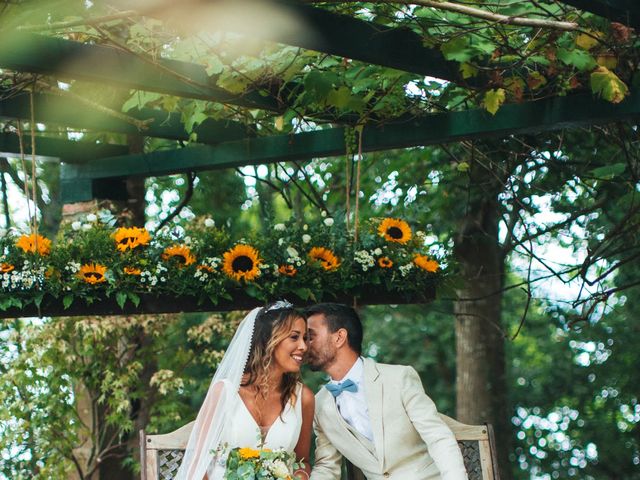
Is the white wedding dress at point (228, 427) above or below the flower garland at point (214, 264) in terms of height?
below

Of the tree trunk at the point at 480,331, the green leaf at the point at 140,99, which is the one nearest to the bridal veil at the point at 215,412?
the green leaf at the point at 140,99

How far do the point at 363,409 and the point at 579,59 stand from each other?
1.89 meters

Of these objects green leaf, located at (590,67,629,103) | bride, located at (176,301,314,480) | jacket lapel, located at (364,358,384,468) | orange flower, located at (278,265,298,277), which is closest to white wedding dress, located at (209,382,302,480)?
bride, located at (176,301,314,480)

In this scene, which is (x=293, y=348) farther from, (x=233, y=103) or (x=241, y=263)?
(x=233, y=103)

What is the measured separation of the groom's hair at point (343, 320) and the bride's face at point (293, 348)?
0.14 metres

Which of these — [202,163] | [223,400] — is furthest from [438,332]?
[223,400]

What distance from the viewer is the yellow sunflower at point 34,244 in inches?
202

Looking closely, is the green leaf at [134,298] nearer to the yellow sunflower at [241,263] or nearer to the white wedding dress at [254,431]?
the yellow sunflower at [241,263]

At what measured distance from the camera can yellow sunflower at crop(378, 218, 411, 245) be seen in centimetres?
549

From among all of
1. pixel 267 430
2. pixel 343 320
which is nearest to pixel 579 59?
pixel 343 320

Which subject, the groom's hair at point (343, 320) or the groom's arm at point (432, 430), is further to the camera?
the groom's hair at point (343, 320)

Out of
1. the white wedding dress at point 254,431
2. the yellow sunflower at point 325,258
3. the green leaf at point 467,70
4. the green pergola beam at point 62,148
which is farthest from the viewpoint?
the green pergola beam at point 62,148

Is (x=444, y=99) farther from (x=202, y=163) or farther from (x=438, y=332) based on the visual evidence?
(x=438, y=332)

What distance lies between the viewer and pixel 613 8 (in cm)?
393
